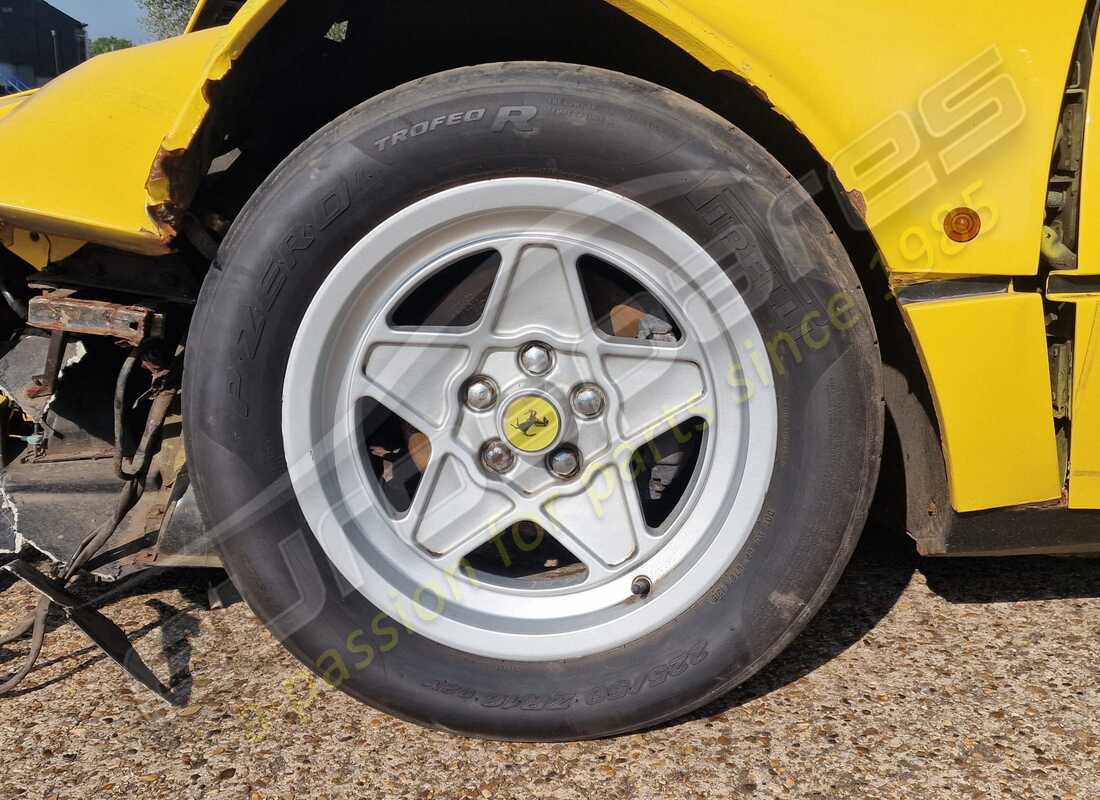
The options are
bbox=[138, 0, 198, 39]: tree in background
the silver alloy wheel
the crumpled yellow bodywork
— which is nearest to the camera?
the crumpled yellow bodywork

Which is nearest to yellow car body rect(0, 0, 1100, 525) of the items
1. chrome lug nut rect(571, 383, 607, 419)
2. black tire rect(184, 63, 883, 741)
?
black tire rect(184, 63, 883, 741)

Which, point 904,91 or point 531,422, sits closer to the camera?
point 904,91

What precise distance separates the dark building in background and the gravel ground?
29.0 m

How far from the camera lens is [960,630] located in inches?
74.7

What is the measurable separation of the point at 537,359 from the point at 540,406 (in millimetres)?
92

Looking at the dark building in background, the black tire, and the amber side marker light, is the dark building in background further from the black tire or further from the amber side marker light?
the amber side marker light

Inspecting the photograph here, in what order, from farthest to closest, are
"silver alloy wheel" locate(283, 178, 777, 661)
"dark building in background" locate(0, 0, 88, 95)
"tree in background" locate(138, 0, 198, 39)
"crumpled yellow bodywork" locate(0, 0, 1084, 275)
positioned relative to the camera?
"dark building in background" locate(0, 0, 88, 95) → "tree in background" locate(138, 0, 198, 39) → "silver alloy wheel" locate(283, 178, 777, 661) → "crumpled yellow bodywork" locate(0, 0, 1084, 275)

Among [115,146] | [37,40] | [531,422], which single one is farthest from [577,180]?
[37,40]

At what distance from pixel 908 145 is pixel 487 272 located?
81 centimetres

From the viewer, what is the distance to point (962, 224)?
1.42m

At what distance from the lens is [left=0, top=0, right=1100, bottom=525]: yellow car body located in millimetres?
1377

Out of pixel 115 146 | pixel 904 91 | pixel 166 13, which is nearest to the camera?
pixel 904 91

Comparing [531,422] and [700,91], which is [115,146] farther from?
[700,91]

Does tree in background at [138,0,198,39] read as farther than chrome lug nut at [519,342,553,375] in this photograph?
Yes
